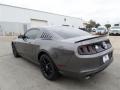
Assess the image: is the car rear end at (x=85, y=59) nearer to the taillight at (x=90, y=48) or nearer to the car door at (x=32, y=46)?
the taillight at (x=90, y=48)

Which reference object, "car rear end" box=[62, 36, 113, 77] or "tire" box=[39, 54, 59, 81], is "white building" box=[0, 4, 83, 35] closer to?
"tire" box=[39, 54, 59, 81]

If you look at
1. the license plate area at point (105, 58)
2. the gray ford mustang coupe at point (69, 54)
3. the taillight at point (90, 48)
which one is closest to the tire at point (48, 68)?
the gray ford mustang coupe at point (69, 54)

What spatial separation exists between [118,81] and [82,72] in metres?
1.26

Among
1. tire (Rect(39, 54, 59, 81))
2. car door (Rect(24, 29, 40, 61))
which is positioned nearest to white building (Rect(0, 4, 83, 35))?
car door (Rect(24, 29, 40, 61))

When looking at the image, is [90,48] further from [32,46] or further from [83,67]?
[32,46]

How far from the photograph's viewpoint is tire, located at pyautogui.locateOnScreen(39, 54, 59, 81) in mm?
2906

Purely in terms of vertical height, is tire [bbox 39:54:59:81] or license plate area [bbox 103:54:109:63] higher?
license plate area [bbox 103:54:109:63]

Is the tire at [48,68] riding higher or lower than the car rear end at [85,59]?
lower

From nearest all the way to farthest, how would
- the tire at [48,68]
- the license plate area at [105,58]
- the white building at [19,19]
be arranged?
the license plate area at [105,58]
the tire at [48,68]
the white building at [19,19]

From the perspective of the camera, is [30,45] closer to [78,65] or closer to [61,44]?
[61,44]

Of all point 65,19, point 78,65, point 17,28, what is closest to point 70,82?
point 78,65

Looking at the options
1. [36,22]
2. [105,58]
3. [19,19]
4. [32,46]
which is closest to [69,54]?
[105,58]

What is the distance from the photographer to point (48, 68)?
10.2ft

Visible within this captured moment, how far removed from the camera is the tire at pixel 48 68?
9.53 ft
